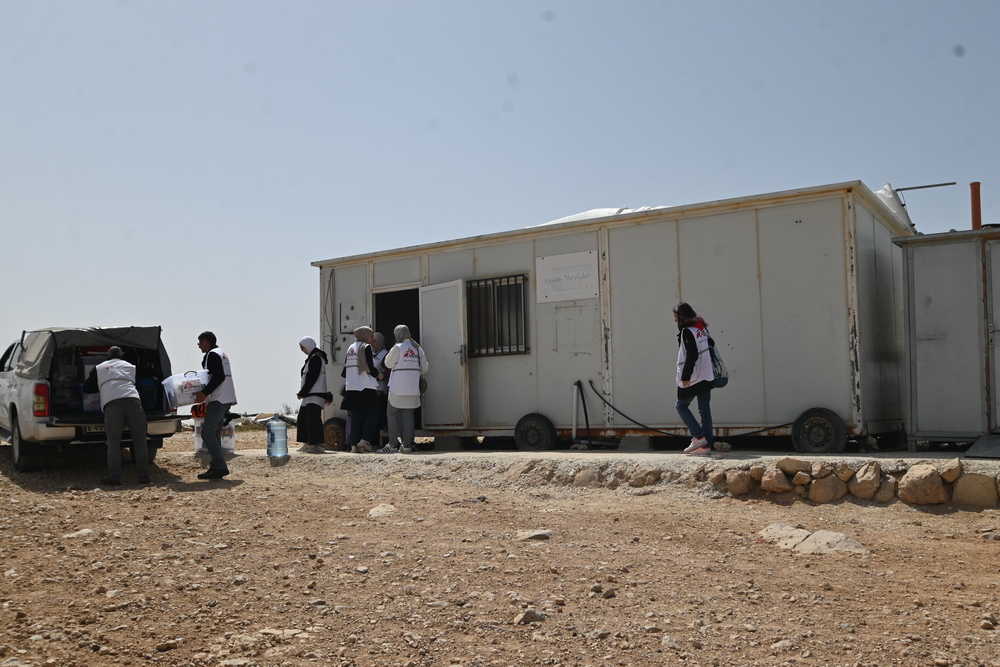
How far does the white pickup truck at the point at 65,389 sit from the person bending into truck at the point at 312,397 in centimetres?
174

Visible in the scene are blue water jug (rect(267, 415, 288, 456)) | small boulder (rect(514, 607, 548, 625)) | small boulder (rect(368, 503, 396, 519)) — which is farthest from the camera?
blue water jug (rect(267, 415, 288, 456))

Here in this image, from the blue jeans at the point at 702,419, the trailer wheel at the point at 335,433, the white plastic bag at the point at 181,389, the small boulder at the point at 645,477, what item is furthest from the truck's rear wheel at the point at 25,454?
the blue jeans at the point at 702,419

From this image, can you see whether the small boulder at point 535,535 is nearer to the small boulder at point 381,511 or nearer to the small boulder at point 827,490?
the small boulder at point 381,511

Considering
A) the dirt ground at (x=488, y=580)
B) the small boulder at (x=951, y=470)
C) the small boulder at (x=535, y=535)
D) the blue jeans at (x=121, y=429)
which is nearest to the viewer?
the dirt ground at (x=488, y=580)

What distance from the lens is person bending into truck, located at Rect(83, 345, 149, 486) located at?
8523mm

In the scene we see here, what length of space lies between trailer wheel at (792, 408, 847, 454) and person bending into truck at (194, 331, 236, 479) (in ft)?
19.4

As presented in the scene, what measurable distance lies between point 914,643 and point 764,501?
10.8 ft

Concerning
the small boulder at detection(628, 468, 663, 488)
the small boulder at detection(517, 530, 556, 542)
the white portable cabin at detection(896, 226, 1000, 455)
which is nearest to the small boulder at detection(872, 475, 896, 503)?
the white portable cabin at detection(896, 226, 1000, 455)

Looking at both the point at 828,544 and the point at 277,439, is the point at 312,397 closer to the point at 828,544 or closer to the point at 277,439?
the point at 277,439

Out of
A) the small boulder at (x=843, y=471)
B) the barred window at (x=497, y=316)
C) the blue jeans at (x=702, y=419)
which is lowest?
the small boulder at (x=843, y=471)

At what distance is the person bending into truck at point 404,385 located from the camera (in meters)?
10.3

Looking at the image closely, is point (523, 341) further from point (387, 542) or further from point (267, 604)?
point (267, 604)

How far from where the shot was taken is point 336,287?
12602mm

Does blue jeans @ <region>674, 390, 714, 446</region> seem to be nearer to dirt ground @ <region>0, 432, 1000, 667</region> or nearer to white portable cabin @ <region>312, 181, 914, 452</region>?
dirt ground @ <region>0, 432, 1000, 667</region>
